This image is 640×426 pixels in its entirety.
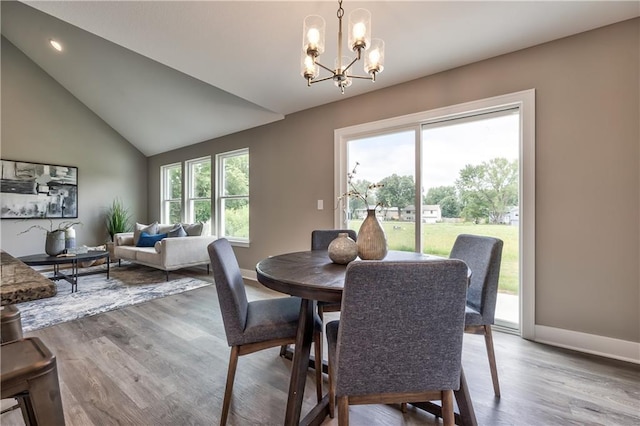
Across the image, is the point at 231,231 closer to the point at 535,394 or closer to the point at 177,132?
the point at 177,132

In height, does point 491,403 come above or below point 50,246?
below

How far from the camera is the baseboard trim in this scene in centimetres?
188

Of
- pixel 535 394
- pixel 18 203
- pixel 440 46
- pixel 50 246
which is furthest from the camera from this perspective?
pixel 18 203

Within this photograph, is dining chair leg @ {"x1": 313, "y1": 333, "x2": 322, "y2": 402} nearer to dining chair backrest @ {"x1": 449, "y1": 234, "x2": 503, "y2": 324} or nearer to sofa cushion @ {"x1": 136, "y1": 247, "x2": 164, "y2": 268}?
dining chair backrest @ {"x1": 449, "y1": 234, "x2": 503, "y2": 324}

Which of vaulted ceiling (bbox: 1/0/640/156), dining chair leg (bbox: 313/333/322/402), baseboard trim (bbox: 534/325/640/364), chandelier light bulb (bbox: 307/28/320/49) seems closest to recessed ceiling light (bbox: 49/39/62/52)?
vaulted ceiling (bbox: 1/0/640/156)

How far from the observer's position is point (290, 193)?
375 centimetres

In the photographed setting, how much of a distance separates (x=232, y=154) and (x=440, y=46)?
353 cm

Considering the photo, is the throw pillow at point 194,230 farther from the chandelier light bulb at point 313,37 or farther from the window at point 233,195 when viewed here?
the chandelier light bulb at point 313,37

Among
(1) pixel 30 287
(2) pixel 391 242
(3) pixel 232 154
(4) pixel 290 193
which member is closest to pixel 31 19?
(3) pixel 232 154

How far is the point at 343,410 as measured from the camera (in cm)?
92

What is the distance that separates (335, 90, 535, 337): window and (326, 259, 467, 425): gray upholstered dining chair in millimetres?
1796

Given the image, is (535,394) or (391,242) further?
(391,242)

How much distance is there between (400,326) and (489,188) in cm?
212

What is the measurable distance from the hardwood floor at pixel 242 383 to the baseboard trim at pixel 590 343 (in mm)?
79
